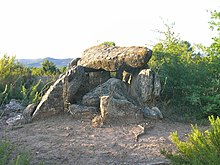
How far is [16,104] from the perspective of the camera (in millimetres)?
8164

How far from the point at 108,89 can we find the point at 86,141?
1.95 m

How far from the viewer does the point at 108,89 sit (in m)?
7.38

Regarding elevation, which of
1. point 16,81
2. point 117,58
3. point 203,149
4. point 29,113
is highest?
point 117,58

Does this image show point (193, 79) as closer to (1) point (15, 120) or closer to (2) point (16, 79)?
(1) point (15, 120)

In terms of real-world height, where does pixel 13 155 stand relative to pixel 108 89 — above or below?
below

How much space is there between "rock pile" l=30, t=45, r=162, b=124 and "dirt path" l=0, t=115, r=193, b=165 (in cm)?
30

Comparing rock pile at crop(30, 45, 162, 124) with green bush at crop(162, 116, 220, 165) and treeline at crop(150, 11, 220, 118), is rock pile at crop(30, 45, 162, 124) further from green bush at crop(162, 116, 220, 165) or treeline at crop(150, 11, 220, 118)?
green bush at crop(162, 116, 220, 165)

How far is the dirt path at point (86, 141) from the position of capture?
4947 mm

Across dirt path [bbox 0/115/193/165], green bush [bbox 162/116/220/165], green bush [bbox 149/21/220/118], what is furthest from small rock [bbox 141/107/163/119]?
green bush [bbox 162/116/220/165]

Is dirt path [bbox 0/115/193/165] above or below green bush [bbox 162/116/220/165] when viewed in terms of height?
below

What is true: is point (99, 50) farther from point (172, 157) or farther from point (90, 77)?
point (172, 157)

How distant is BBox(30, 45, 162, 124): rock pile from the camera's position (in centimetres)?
680

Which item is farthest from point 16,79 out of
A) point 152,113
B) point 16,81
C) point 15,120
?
point 152,113

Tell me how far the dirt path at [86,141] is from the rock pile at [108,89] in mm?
300
